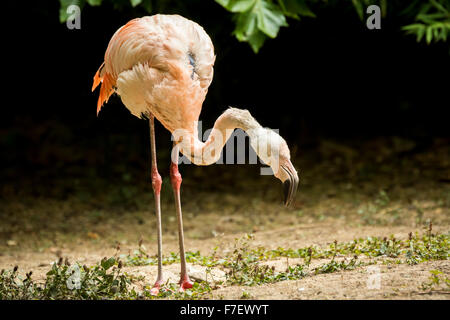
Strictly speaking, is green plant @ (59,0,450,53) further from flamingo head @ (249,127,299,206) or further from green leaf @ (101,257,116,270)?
green leaf @ (101,257,116,270)

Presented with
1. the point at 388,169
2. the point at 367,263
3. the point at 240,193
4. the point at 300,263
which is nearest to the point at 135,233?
the point at 240,193

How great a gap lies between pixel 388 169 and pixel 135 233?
382 centimetres

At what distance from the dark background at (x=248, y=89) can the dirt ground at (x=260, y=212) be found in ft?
2.46

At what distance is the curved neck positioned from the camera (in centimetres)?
436

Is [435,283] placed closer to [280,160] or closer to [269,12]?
[280,160]

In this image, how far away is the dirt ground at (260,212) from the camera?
6074 mm

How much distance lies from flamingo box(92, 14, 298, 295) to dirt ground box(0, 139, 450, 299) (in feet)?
2.66

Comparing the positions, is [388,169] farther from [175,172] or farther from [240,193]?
[175,172]

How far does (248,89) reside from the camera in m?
10.6

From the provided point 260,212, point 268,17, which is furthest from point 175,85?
point 260,212

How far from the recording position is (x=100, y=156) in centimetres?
948

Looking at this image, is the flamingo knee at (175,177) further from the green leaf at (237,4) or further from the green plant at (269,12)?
the green leaf at (237,4)

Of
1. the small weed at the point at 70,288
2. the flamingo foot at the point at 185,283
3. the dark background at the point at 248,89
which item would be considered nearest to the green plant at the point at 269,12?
the dark background at the point at 248,89

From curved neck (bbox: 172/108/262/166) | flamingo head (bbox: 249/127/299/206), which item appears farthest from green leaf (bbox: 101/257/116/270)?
flamingo head (bbox: 249/127/299/206)
